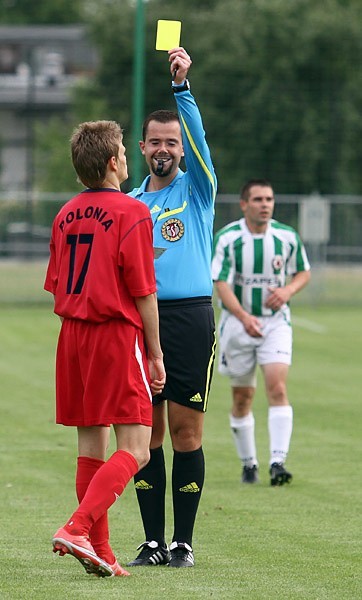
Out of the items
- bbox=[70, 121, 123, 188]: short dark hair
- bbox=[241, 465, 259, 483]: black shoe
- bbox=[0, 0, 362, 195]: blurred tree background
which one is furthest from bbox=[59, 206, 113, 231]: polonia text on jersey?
bbox=[0, 0, 362, 195]: blurred tree background

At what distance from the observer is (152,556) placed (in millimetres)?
6523

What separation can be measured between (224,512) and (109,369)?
2.73 metres

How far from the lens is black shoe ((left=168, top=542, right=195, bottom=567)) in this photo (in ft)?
21.1

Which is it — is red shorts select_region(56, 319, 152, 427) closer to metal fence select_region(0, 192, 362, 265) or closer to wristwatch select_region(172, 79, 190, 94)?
wristwatch select_region(172, 79, 190, 94)

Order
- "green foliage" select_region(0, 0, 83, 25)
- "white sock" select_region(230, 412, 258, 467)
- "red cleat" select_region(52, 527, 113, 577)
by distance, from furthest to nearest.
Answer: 1. "green foliage" select_region(0, 0, 83, 25)
2. "white sock" select_region(230, 412, 258, 467)
3. "red cleat" select_region(52, 527, 113, 577)

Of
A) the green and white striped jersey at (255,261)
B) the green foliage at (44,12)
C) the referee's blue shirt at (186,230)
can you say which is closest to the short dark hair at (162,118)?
the referee's blue shirt at (186,230)

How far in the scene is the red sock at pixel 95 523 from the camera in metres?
6.02

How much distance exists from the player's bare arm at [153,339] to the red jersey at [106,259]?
0.04m

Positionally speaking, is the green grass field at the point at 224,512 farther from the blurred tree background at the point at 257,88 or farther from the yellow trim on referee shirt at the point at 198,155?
the blurred tree background at the point at 257,88

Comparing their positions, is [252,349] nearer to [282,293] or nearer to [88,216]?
[282,293]

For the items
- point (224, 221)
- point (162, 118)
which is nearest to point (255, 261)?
point (162, 118)

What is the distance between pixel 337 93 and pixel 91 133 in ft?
118

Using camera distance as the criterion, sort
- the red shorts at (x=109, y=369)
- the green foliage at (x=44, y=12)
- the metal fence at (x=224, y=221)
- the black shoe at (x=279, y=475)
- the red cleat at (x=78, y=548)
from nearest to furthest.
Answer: the red cleat at (x=78, y=548), the red shorts at (x=109, y=369), the black shoe at (x=279, y=475), the metal fence at (x=224, y=221), the green foliage at (x=44, y=12)

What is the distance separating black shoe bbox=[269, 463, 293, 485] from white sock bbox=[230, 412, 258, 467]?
0.90 ft
